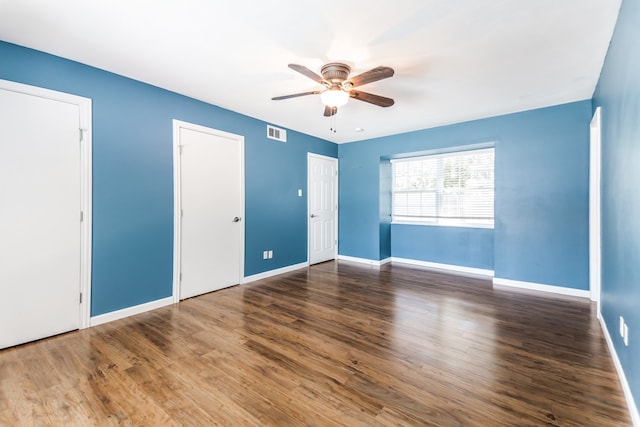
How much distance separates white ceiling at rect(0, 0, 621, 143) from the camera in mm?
1899

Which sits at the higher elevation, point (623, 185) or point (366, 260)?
point (623, 185)

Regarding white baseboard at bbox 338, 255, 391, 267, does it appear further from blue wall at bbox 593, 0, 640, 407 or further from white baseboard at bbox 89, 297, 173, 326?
white baseboard at bbox 89, 297, 173, 326

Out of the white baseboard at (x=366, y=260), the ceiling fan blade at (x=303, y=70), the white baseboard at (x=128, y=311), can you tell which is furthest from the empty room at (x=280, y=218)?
the white baseboard at (x=366, y=260)

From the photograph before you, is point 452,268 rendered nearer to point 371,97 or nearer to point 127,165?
point 371,97

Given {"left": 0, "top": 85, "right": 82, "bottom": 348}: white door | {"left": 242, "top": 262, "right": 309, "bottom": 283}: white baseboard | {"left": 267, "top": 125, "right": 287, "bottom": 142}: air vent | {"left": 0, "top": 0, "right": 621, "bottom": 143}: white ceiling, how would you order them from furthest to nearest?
{"left": 267, "top": 125, "right": 287, "bottom": 142}: air vent, {"left": 242, "top": 262, "right": 309, "bottom": 283}: white baseboard, {"left": 0, "top": 85, "right": 82, "bottom": 348}: white door, {"left": 0, "top": 0, "right": 621, "bottom": 143}: white ceiling

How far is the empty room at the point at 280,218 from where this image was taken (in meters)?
1.76

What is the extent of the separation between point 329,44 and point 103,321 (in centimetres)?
338

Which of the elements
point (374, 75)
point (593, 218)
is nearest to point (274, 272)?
point (374, 75)

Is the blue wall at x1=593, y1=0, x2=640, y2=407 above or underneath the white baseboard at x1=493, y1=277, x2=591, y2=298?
above

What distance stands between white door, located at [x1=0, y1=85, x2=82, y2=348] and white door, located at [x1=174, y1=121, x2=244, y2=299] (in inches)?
39.3

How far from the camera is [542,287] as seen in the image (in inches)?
153

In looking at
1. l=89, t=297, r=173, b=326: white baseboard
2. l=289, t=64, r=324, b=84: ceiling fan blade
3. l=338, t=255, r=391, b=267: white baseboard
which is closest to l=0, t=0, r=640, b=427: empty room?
l=89, t=297, r=173, b=326: white baseboard

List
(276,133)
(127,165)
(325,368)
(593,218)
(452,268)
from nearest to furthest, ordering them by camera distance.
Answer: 1. (325,368)
2. (127,165)
3. (593,218)
4. (276,133)
5. (452,268)

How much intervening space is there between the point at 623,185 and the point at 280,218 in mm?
3968
